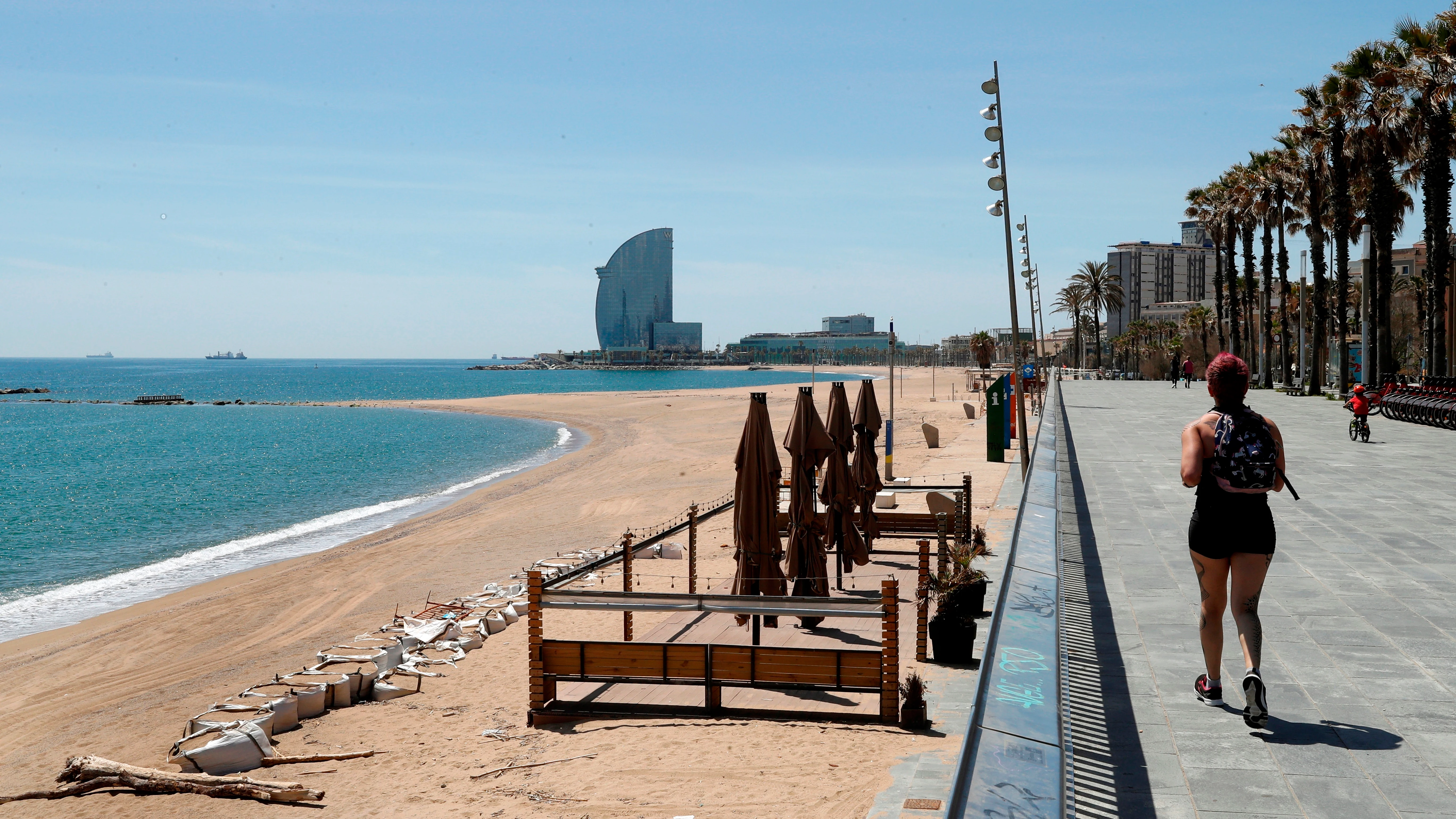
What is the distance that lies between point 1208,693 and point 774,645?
532 centimetres

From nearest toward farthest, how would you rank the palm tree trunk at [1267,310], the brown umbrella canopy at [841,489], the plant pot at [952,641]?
1. the plant pot at [952,641]
2. the brown umbrella canopy at [841,489]
3. the palm tree trunk at [1267,310]

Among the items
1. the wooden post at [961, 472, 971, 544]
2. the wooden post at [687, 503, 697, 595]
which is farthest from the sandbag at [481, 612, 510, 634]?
the wooden post at [961, 472, 971, 544]

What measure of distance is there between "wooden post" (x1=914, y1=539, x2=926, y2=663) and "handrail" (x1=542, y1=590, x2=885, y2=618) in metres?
0.74

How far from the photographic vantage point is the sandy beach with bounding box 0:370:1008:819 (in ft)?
21.7

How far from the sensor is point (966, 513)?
505 inches

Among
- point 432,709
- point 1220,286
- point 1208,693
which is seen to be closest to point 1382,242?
point 1220,286

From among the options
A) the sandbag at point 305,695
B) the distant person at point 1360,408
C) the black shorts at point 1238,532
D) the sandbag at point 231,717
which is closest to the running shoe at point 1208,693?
the black shorts at point 1238,532

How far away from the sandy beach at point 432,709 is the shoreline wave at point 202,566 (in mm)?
768

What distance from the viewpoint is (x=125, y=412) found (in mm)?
84938

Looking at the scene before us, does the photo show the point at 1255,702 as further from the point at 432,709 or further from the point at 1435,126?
the point at 1435,126

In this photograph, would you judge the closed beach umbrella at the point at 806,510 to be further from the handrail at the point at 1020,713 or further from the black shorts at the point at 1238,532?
the black shorts at the point at 1238,532

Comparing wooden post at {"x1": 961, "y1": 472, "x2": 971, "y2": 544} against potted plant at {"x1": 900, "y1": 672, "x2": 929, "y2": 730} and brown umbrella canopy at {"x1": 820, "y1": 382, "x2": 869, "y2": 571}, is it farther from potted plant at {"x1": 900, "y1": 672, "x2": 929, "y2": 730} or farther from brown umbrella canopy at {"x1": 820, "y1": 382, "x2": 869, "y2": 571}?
potted plant at {"x1": 900, "y1": 672, "x2": 929, "y2": 730}

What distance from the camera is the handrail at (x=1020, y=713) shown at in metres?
2.52

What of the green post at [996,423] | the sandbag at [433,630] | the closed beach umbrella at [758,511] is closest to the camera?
the closed beach umbrella at [758,511]
